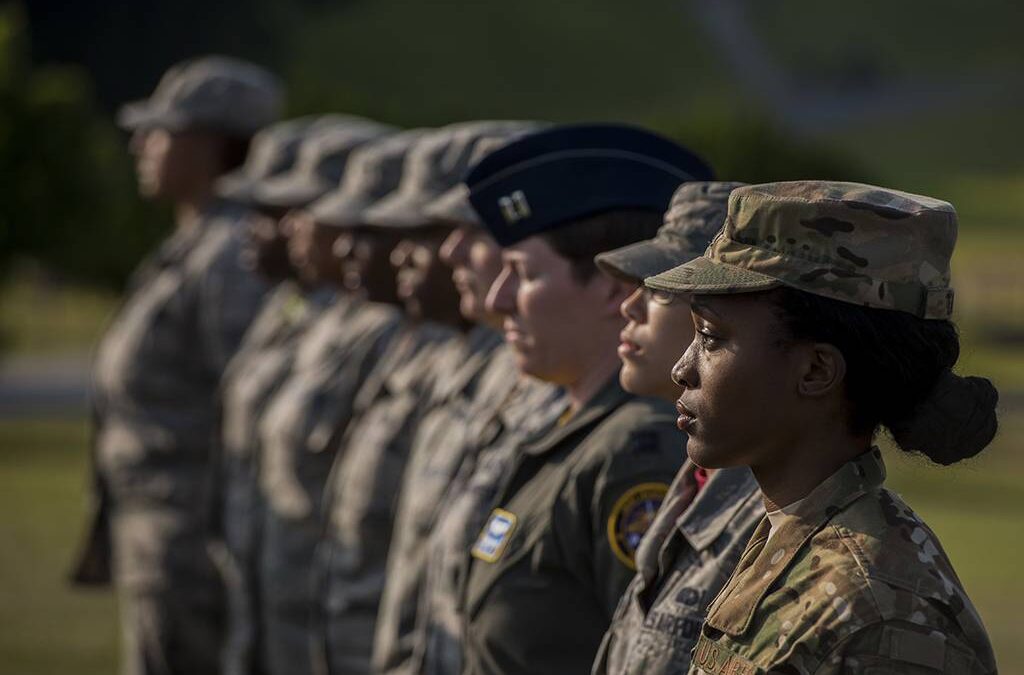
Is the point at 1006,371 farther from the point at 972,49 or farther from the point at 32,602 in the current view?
the point at 972,49

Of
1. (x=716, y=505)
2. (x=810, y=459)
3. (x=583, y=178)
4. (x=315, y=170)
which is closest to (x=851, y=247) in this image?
(x=810, y=459)

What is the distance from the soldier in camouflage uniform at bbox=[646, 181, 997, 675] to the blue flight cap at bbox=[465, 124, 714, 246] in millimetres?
1823

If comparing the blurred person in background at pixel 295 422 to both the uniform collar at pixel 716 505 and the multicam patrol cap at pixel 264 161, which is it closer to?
the multicam patrol cap at pixel 264 161

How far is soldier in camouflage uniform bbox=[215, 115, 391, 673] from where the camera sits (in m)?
8.32

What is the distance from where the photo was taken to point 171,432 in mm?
9211

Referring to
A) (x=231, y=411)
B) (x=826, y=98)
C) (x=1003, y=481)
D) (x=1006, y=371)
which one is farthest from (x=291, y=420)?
(x=826, y=98)

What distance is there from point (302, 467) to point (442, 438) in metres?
1.69

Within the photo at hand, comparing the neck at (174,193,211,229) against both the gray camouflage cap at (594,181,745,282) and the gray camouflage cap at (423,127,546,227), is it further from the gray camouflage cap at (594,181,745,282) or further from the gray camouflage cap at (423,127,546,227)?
the gray camouflage cap at (594,181,745,282)

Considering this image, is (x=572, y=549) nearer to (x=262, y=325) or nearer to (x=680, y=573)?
(x=680, y=573)

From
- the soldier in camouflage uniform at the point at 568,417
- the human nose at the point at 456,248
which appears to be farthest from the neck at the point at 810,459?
the human nose at the point at 456,248

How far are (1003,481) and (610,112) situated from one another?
50.0 metres

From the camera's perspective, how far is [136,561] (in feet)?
30.2

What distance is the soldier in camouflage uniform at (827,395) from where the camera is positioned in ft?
9.18

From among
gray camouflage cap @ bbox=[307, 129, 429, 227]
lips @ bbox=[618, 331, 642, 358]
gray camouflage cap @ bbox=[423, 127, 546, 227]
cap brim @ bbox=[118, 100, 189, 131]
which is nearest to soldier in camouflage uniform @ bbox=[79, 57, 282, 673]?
cap brim @ bbox=[118, 100, 189, 131]
